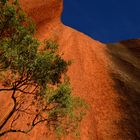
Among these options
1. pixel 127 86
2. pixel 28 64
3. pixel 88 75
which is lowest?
pixel 28 64

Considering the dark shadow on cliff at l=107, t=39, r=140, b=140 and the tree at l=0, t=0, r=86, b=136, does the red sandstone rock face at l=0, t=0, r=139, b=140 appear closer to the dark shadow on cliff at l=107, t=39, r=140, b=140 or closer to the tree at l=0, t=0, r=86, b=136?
the dark shadow on cliff at l=107, t=39, r=140, b=140

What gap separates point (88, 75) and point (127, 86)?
6.28m

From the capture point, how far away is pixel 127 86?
40.8 metres

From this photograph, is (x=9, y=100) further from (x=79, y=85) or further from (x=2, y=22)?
(x=2, y=22)

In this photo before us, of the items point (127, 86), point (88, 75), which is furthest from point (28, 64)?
point (88, 75)

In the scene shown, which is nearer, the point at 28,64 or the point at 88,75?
the point at 28,64

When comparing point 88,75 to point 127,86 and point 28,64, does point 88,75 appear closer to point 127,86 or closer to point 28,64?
point 127,86

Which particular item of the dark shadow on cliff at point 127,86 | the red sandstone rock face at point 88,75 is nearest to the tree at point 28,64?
the red sandstone rock face at point 88,75

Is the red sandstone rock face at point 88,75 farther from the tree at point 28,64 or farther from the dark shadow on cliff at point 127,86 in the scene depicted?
the tree at point 28,64

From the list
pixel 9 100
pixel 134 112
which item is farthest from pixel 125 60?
pixel 9 100

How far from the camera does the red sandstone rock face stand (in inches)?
1307

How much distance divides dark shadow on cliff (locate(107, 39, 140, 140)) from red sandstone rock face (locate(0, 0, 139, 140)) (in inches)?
9.3

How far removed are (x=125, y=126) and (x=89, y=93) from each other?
7889 millimetres

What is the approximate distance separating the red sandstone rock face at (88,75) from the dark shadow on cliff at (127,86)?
0.78 ft
